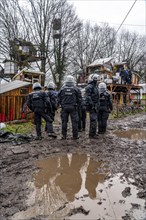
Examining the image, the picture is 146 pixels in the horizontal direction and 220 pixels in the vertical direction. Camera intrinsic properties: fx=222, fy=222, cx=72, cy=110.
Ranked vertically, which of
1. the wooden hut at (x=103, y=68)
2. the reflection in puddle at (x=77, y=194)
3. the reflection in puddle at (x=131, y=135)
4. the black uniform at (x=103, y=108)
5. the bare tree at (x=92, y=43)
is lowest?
the reflection in puddle at (x=77, y=194)

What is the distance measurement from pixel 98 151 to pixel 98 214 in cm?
286

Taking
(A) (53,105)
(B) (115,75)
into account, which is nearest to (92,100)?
(A) (53,105)

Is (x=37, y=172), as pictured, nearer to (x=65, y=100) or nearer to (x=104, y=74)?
(x=65, y=100)

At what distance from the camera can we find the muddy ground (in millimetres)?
3037

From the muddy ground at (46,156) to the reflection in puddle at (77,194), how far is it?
0.12 m

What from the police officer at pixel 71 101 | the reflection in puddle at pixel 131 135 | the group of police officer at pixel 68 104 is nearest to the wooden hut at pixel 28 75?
the group of police officer at pixel 68 104

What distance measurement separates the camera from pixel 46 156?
4.95 metres

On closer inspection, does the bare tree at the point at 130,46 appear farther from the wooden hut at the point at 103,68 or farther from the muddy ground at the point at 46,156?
the muddy ground at the point at 46,156

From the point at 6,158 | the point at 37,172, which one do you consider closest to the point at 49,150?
Result: the point at 6,158

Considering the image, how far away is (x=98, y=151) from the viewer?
214 inches

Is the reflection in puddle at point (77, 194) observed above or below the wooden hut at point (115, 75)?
below

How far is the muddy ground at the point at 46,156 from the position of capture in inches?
120

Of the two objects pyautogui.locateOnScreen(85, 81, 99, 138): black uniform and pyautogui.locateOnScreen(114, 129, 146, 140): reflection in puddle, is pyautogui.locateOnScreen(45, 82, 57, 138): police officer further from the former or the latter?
pyautogui.locateOnScreen(114, 129, 146, 140): reflection in puddle

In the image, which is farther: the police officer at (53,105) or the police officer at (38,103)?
the police officer at (53,105)
